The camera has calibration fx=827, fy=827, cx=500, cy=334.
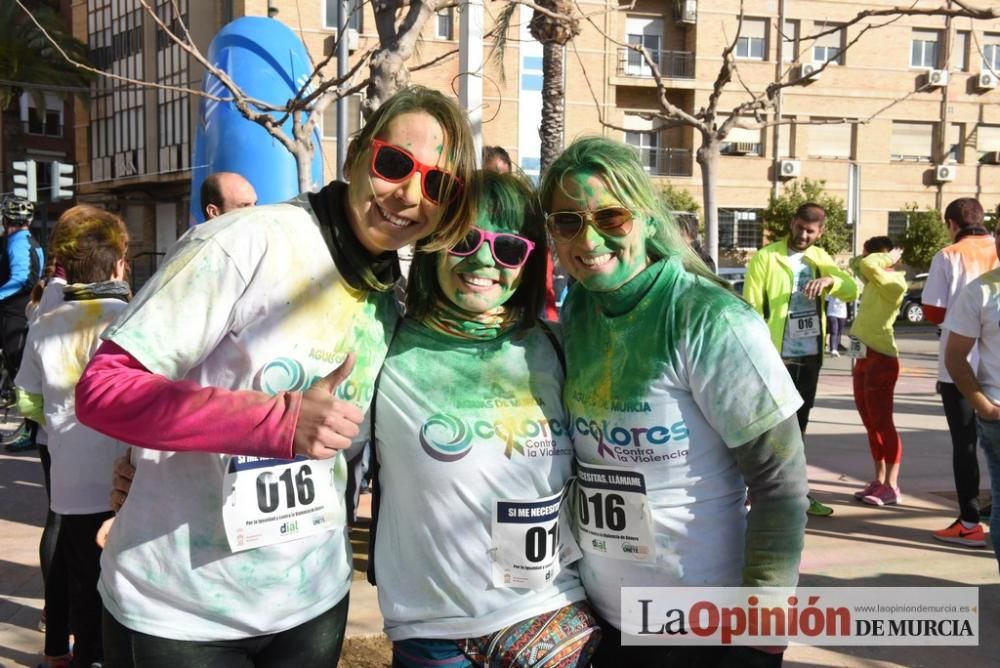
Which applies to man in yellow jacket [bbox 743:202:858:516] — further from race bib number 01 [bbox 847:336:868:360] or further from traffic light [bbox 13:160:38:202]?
traffic light [bbox 13:160:38:202]

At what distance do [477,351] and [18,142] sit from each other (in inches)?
1530

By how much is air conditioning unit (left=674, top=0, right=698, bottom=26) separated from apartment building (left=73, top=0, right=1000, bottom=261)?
0.21 feet

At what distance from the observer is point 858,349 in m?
6.02

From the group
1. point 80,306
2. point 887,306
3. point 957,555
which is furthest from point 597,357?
point 887,306

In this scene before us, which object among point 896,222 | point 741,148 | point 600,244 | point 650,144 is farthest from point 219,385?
point 896,222

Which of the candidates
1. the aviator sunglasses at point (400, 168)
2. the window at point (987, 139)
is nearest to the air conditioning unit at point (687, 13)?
the window at point (987, 139)

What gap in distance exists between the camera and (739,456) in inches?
69.7

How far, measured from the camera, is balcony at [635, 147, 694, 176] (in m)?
29.2

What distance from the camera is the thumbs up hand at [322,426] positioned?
4.65 ft

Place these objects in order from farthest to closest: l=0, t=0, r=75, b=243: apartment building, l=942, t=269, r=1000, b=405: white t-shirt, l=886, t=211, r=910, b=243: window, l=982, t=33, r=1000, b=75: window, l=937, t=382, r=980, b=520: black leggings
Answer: l=0, t=0, r=75, b=243: apartment building < l=982, t=33, r=1000, b=75: window < l=886, t=211, r=910, b=243: window < l=937, t=382, r=980, b=520: black leggings < l=942, t=269, r=1000, b=405: white t-shirt

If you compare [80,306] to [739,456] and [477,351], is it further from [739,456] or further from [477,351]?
[739,456]

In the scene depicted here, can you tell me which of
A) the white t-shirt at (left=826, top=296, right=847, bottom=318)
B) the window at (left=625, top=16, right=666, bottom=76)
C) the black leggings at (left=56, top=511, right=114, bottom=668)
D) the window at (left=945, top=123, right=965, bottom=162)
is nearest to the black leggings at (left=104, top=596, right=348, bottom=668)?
the black leggings at (left=56, top=511, right=114, bottom=668)

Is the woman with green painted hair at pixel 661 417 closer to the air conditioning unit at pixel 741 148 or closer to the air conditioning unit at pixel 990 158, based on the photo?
the air conditioning unit at pixel 741 148

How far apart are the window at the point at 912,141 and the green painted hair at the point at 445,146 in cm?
3300
